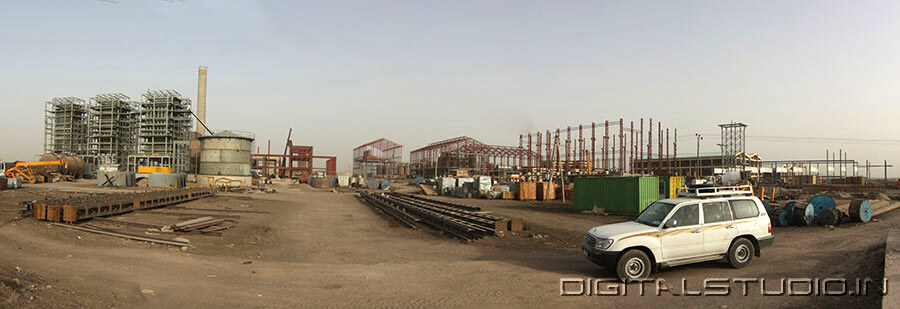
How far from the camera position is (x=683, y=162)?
318 ft

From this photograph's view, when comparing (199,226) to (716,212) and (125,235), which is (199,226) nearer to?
(125,235)

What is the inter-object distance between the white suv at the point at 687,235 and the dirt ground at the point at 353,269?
46 cm

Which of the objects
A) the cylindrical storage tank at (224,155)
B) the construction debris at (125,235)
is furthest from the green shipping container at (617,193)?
the cylindrical storage tank at (224,155)

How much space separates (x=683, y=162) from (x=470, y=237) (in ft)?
313

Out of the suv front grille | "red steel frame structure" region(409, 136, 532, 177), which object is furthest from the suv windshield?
"red steel frame structure" region(409, 136, 532, 177)

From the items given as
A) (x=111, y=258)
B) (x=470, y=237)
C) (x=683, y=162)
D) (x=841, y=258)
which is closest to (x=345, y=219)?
(x=470, y=237)

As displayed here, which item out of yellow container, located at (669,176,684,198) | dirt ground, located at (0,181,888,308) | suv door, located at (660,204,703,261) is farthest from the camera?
yellow container, located at (669,176,684,198)

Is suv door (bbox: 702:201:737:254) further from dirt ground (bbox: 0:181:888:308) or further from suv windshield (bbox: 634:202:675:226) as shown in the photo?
suv windshield (bbox: 634:202:675:226)

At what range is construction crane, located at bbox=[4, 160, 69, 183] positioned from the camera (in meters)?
48.2

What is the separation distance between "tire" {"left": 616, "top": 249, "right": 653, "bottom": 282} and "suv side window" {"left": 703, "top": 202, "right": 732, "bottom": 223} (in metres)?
1.71

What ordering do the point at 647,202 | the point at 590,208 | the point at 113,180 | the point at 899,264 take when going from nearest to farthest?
the point at 899,264
the point at 647,202
the point at 590,208
the point at 113,180

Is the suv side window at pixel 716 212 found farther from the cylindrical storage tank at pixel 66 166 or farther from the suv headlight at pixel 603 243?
the cylindrical storage tank at pixel 66 166

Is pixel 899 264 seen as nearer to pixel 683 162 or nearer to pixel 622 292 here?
pixel 622 292

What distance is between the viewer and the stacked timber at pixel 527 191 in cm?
3731
